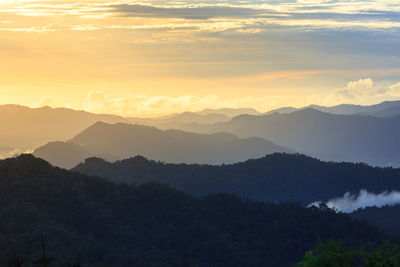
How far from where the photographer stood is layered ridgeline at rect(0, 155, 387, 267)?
125 m

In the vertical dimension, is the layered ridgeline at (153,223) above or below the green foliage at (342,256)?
below

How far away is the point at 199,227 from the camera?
156750 millimetres

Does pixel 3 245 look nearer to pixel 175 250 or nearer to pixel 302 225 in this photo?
pixel 175 250

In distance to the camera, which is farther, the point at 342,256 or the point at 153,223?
the point at 153,223

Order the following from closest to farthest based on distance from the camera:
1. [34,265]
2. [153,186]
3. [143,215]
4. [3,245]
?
[34,265], [3,245], [143,215], [153,186]

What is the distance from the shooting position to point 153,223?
15350 centimetres

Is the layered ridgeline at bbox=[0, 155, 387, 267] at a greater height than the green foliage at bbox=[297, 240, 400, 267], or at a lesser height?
lesser

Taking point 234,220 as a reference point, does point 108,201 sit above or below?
above

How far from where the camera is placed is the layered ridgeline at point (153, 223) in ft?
411

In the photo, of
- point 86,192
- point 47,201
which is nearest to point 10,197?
point 47,201

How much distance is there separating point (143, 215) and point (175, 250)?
18.4 meters

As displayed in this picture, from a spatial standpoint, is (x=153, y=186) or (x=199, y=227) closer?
(x=199, y=227)

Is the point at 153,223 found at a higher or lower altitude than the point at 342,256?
lower

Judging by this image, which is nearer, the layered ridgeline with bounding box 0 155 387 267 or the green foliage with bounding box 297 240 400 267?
the green foliage with bounding box 297 240 400 267
